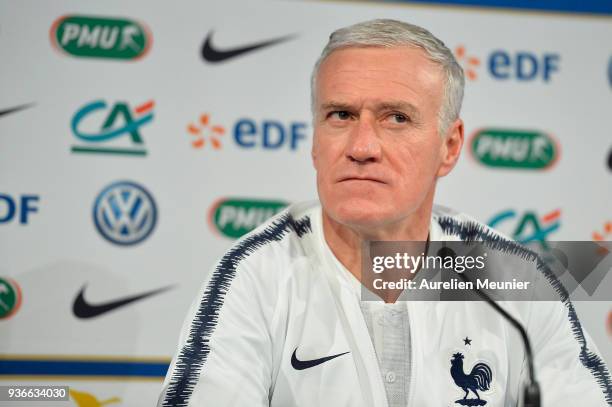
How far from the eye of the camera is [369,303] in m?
1.43

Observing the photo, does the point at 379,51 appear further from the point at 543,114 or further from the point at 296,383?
the point at 543,114

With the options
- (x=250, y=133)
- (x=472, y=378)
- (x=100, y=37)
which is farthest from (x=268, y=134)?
(x=472, y=378)

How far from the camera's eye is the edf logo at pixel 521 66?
2357 millimetres

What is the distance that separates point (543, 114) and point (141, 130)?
1.45m

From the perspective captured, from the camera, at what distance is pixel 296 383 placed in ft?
4.33

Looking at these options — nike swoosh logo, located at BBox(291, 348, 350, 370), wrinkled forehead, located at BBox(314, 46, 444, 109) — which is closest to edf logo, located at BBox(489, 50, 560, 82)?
wrinkled forehead, located at BBox(314, 46, 444, 109)

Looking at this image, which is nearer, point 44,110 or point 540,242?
point 44,110

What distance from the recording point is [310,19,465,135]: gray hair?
1.41 m

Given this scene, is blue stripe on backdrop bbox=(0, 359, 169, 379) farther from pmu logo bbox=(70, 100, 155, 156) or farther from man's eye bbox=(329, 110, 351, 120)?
man's eye bbox=(329, 110, 351, 120)

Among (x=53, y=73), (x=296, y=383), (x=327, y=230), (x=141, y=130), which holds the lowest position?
(x=296, y=383)

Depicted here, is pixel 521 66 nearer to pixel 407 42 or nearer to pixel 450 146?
pixel 450 146

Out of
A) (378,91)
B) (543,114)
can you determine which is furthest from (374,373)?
(543,114)

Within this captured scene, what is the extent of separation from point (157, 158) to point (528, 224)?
1350 millimetres

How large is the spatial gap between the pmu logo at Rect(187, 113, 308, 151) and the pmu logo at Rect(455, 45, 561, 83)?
2.10ft
